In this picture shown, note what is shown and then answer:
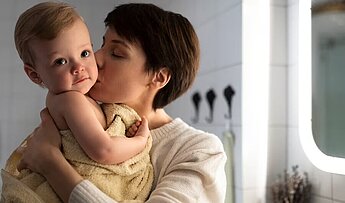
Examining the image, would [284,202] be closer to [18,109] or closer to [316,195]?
[316,195]

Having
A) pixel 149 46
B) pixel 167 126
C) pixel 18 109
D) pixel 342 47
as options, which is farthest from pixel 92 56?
pixel 18 109

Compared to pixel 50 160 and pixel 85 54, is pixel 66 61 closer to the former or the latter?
pixel 85 54

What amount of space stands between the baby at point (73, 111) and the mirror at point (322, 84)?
31.9 inches

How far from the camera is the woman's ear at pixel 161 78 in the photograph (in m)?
0.76

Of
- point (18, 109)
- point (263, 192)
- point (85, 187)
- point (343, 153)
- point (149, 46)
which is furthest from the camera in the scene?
point (18, 109)

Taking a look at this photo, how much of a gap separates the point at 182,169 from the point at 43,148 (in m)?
0.25

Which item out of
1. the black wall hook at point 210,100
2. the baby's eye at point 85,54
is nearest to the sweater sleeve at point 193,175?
the baby's eye at point 85,54

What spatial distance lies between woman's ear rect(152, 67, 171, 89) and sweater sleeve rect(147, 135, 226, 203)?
0.14 m

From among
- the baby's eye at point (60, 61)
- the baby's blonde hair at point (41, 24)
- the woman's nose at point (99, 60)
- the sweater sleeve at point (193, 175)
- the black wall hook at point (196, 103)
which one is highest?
the baby's blonde hair at point (41, 24)

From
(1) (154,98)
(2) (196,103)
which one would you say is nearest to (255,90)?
(2) (196,103)

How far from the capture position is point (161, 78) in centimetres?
77

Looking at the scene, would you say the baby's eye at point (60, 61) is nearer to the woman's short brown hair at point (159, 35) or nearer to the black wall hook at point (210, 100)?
the woman's short brown hair at point (159, 35)

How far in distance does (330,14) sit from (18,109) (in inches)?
62.4

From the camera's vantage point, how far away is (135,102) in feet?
2.54
